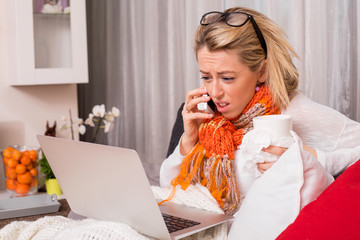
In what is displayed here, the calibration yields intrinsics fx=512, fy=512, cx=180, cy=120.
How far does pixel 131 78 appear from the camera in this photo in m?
3.11

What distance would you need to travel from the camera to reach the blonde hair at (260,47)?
1545 millimetres

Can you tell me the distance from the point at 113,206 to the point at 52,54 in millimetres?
1590

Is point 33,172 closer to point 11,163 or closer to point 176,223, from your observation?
point 11,163

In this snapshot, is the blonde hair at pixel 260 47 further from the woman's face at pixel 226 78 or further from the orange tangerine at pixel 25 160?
the orange tangerine at pixel 25 160

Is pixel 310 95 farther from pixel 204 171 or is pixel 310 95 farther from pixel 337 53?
pixel 204 171

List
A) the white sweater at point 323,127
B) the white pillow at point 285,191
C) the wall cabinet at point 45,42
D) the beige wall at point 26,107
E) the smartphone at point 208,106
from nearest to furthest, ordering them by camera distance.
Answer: the white pillow at point 285,191, the white sweater at point 323,127, the smartphone at point 208,106, the wall cabinet at point 45,42, the beige wall at point 26,107

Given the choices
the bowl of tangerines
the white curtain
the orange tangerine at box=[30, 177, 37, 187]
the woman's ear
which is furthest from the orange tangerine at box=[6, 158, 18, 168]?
the woman's ear

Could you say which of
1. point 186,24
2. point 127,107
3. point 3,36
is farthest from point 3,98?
point 186,24

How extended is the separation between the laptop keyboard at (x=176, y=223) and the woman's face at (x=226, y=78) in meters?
0.42

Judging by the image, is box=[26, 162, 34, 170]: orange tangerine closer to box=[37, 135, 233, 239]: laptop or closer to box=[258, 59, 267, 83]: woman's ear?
box=[37, 135, 233, 239]: laptop

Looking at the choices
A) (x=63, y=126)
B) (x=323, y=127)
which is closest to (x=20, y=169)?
(x=63, y=126)

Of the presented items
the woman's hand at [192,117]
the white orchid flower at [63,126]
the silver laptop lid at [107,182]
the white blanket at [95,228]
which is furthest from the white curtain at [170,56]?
the silver laptop lid at [107,182]

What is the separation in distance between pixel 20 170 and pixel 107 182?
124cm

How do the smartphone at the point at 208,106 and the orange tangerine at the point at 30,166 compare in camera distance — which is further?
the orange tangerine at the point at 30,166
